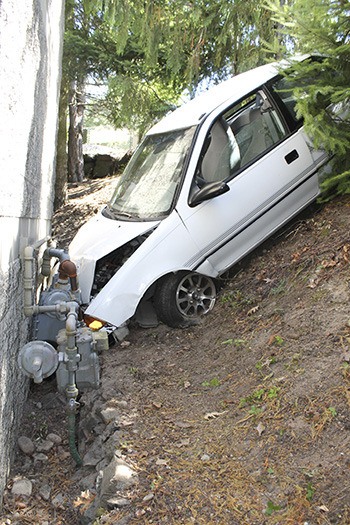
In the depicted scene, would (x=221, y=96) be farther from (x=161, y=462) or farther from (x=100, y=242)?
(x=161, y=462)

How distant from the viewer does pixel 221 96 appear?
22.4 ft

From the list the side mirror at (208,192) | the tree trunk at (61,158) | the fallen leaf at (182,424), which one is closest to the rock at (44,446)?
the fallen leaf at (182,424)

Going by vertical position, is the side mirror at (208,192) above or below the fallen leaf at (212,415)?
above

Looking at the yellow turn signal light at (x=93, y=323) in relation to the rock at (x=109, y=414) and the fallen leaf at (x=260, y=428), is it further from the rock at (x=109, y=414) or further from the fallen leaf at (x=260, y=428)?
the fallen leaf at (x=260, y=428)

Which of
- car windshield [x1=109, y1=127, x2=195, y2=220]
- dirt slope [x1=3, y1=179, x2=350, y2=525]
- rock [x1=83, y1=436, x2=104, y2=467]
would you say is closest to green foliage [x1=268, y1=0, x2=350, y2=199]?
dirt slope [x1=3, y1=179, x2=350, y2=525]

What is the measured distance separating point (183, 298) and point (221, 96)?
2.62 meters

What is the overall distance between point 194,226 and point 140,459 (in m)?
2.99

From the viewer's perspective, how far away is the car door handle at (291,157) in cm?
665

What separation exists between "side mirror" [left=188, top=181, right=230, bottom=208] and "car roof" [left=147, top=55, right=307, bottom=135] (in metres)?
0.93

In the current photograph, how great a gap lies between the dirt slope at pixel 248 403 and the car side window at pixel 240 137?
1141mm

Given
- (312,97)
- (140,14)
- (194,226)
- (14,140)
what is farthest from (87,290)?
(140,14)

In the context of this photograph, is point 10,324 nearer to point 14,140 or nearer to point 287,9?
point 14,140

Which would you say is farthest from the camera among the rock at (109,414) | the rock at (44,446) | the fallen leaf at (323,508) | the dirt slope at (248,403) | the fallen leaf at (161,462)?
the rock at (44,446)

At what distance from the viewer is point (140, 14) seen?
10.2 metres
